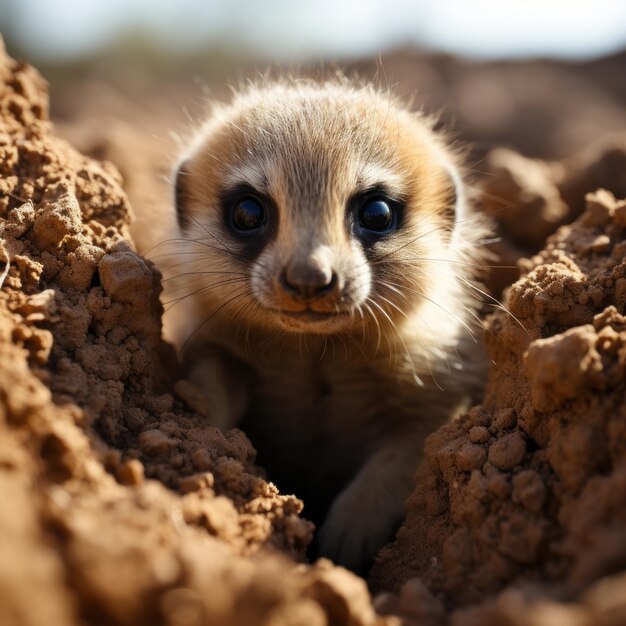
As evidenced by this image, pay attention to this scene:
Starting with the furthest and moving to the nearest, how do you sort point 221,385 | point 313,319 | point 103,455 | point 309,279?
point 221,385, point 313,319, point 309,279, point 103,455

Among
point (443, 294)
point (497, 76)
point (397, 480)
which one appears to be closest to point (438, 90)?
point (497, 76)

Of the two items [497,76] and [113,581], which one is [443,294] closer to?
[113,581]

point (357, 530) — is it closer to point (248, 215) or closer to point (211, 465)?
point (211, 465)

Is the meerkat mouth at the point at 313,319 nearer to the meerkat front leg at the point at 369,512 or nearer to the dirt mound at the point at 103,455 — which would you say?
the dirt mound at the point at 103,455

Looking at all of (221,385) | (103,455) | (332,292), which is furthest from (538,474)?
(221,385)

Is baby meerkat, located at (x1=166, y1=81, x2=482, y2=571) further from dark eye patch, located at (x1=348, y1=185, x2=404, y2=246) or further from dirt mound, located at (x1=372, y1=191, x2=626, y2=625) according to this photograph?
dirt mound, located at (x1=372, y1=191, x2=626, y2=625)

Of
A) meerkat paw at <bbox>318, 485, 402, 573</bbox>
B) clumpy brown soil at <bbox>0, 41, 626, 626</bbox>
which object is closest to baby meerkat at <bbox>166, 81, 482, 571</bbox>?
meerkat paw at <bbox>318, 485, 402, 573</bbox>

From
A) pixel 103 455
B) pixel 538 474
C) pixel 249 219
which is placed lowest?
pixel 103 455
